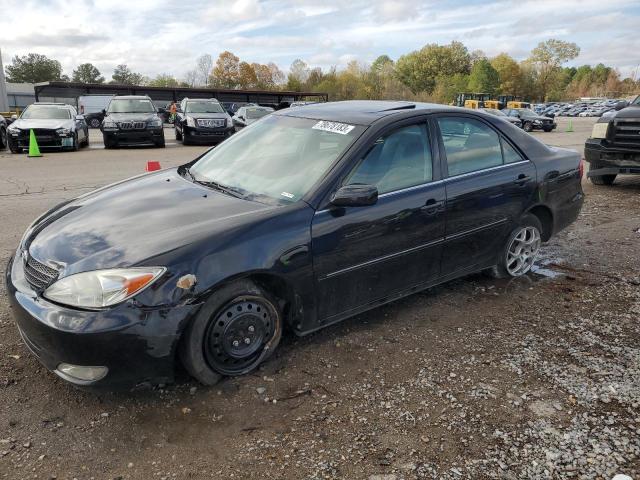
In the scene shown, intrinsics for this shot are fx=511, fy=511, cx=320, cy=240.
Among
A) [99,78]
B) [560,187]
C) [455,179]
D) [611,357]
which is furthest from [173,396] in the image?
[99,78]

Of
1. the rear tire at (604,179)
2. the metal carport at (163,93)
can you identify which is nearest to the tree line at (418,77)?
the metal carport at (163,93)

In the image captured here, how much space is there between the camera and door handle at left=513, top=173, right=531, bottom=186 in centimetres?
437

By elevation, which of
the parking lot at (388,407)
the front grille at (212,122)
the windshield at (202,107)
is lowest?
the parking lot at (388,407)

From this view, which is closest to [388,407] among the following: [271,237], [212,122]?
Answer: [271,237]

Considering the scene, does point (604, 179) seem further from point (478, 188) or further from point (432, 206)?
point (432, 206)

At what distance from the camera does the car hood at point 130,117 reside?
55.6ft

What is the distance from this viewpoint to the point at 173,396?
9.59ft

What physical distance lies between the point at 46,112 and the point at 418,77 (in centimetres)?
10031

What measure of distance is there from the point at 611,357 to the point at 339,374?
183 cm

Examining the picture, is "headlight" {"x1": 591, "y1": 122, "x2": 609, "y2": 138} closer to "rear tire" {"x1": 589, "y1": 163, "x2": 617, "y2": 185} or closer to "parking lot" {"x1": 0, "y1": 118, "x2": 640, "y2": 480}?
"rear tire" {"x1": 589, "y1": 163, "x2": 617, "y2": 185}

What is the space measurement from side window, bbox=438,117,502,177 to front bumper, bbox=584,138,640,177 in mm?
5772

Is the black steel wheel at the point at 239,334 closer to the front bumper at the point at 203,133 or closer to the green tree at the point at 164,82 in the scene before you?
the front bumper at the point at 203,133

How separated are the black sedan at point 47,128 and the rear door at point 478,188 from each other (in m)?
14.6

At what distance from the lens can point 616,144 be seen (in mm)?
8844
